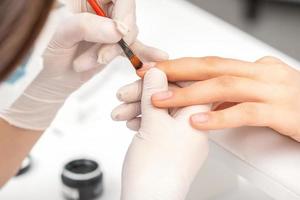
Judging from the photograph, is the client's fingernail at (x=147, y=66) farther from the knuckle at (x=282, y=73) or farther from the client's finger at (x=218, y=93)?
the knuckle at (x=282, y=73)

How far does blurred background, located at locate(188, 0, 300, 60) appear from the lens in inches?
102

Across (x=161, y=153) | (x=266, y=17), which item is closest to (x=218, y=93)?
(x=161, y=153)

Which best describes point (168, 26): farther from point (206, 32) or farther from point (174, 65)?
point (174, 65)

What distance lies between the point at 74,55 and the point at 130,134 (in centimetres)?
34

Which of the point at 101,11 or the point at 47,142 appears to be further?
the point at 47,142

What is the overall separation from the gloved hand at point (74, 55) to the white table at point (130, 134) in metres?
0.18

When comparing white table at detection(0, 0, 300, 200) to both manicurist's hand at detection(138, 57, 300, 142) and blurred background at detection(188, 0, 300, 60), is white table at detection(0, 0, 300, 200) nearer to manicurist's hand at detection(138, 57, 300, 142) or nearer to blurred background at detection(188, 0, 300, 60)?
manicurist's hand at detection(138, 57, 300, 142)

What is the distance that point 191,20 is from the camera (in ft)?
4.53

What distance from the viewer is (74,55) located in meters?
0.98

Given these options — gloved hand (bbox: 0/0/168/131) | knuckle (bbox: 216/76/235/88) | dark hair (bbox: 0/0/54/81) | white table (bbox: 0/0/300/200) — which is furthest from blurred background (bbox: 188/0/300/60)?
dark hair (bbox: 0/0/54/81)

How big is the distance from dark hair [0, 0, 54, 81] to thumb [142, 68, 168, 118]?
1.02 feet

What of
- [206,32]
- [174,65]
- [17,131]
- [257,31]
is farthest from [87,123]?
[257,31]

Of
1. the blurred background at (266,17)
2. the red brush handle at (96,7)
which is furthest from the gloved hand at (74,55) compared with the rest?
the blurred background at (266,17)

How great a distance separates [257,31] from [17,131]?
1.81 meters
